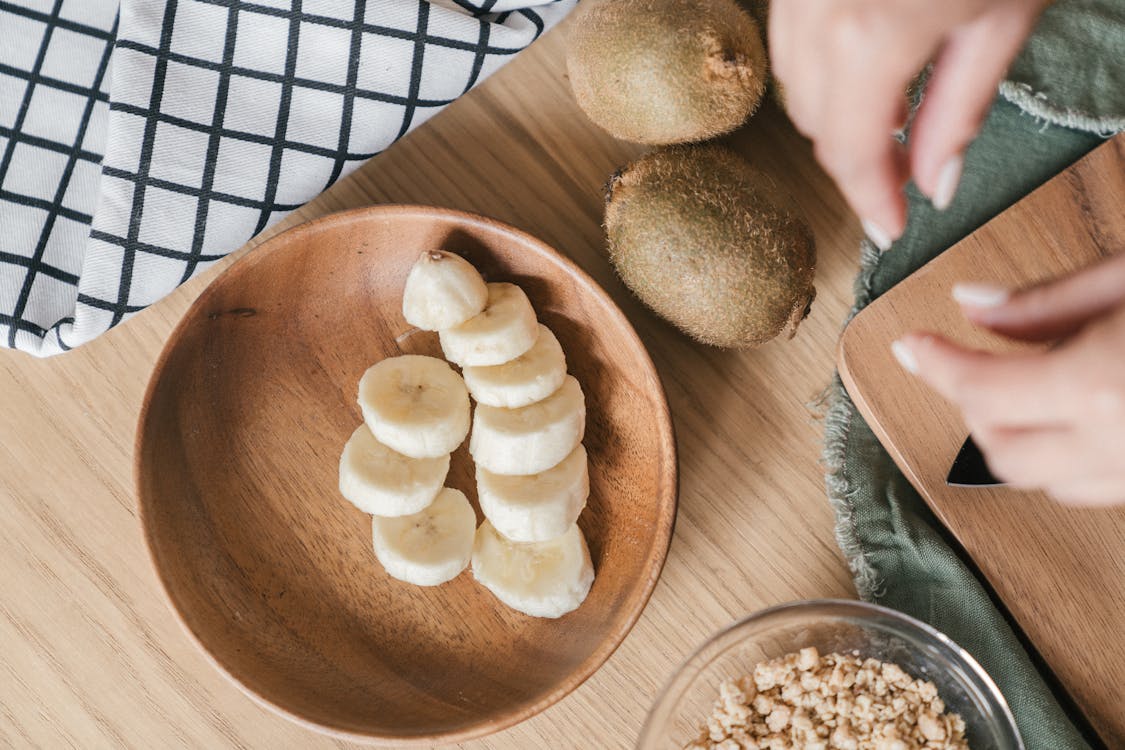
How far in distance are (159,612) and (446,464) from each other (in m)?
0.25

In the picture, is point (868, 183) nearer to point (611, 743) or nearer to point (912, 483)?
point (912, 483)

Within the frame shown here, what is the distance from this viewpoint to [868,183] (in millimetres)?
378

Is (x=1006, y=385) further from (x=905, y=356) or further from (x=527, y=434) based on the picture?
(x=527, y=434)

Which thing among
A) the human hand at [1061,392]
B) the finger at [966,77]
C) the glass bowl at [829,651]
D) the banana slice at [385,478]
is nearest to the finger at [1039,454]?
the human hand at [1061,392]

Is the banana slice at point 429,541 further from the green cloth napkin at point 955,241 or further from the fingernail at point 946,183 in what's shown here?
the fingernail at point 946,183

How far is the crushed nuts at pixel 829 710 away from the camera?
23.9 inches

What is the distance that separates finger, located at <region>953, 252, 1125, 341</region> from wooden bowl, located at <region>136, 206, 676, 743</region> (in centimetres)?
25

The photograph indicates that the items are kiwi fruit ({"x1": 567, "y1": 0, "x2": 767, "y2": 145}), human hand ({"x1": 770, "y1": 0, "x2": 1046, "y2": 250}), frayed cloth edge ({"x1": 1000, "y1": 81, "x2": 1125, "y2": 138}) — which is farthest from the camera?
frayed cloth edge ({"x1": 1000, "y1": 81, "x2": 1125, "y2": 138})

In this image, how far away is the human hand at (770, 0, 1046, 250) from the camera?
0.36 m

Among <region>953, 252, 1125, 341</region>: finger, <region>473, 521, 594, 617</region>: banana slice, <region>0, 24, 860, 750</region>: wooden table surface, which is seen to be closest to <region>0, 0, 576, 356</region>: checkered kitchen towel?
<region>0, 24, 860, 750</region>: wooden table surface

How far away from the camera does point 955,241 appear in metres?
0.68

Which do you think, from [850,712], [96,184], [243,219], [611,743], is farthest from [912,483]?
[96,184]

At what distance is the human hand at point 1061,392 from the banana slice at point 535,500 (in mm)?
277

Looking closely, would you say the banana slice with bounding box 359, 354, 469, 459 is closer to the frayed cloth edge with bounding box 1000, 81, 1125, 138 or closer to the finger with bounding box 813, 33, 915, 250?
the finger with bounding box 813, 33, 915, 250
